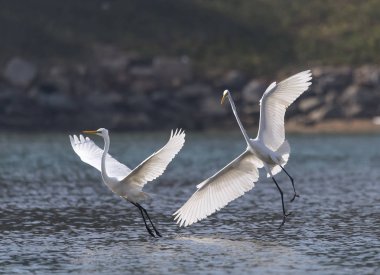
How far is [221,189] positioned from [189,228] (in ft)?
5.75

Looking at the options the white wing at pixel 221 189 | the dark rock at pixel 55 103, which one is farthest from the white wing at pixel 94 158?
the dark rock at pixel 55 103

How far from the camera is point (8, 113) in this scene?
63094mm

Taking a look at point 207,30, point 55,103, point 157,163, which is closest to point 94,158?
point 157,163

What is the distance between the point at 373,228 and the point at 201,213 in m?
3.83

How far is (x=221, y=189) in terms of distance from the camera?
21.4 meters

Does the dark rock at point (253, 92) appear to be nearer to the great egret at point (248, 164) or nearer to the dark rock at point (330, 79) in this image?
the dark rock at point (330, 79)

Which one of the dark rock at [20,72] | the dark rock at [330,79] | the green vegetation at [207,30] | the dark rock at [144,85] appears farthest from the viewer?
the green vegetation at [207,30]

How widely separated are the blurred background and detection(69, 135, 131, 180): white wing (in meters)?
38.8

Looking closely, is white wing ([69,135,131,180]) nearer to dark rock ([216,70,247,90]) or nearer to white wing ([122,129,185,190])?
white wing ([122,129,185,190])

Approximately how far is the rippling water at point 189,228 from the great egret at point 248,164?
2.10ft

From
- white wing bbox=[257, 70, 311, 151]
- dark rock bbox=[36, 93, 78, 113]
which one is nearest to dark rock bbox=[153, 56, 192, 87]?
dark rock bbox=[36, 93, 78, 113]

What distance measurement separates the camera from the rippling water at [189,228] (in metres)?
18.3

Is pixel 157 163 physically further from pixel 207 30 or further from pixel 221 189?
pixel 207 30

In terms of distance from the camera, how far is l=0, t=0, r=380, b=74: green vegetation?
72.7 m
